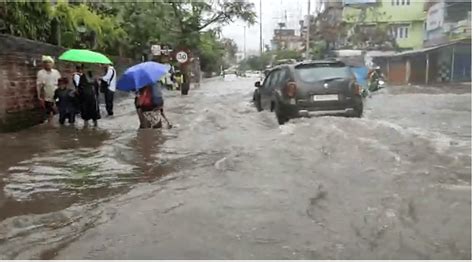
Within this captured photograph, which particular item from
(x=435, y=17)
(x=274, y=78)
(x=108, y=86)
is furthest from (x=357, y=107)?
(x=435, y=17)

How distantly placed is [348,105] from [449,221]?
21.3 feet

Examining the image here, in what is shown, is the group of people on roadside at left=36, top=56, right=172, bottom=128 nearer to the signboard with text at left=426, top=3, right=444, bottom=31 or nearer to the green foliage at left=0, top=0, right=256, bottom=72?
the green foliage at left=0, top=0, right=256, bottom=72

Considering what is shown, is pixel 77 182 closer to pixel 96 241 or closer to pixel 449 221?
pixel 96 241

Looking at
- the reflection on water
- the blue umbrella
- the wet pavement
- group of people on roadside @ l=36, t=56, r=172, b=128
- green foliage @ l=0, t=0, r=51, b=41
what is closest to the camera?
the wet pavement

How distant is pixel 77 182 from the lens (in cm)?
608

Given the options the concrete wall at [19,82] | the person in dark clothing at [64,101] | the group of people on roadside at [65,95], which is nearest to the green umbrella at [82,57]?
the group of people on roadside at [65,95]

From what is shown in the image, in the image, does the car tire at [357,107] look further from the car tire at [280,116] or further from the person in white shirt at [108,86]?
the person in white shirt at [108,86]

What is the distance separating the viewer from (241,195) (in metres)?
5.33

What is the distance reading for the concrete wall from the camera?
394 inches

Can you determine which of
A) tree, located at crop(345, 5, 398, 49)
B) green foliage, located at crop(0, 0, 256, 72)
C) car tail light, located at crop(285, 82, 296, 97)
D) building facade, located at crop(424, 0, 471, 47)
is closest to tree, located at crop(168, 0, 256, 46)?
green foliage, located at crop(0, 0, 256, 72)

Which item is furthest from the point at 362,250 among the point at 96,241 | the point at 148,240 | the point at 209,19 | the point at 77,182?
the point at 209,19

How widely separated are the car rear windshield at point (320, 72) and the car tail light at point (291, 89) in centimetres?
20

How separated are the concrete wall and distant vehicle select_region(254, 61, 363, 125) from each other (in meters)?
4.54

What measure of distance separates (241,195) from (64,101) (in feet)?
22.4
